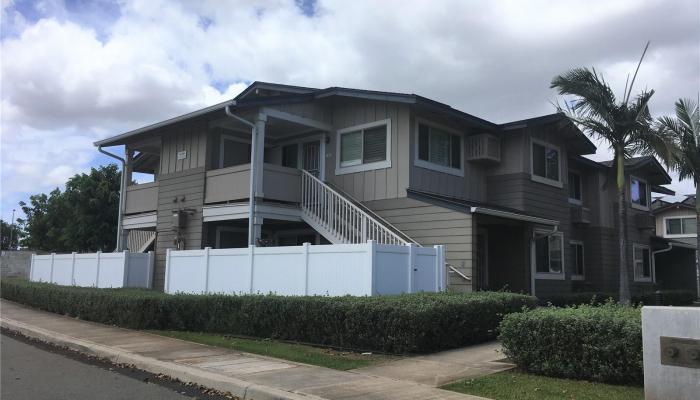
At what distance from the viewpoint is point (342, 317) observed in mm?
10070

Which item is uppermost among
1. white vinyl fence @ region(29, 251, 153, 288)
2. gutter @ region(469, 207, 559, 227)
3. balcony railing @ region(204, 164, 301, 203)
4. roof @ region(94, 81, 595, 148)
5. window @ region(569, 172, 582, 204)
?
roof @ region(94, 81, 595, 148)

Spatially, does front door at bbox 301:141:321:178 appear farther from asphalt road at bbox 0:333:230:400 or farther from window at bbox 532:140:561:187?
asphalt road at bbox 0:333:230:400

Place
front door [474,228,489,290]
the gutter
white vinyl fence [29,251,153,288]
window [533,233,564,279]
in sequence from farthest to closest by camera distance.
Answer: white vinyl fence [29,251,153,288]
window [533,233,564,279]
front door [474,228,489,290]
the gutter

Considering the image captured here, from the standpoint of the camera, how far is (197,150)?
18109 millimetres

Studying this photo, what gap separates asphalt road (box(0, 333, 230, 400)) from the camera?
7387mm

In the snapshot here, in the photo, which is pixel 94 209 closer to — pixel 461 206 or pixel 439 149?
pixel 439 149

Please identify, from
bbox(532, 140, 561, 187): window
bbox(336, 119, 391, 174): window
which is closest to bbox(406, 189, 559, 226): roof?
bbox(336, 119, 391, 174): window

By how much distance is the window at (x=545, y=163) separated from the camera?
18.3 meters

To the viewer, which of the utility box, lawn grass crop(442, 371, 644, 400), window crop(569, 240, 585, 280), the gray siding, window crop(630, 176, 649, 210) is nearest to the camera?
the utility box

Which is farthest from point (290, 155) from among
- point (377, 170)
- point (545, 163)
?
point (545, 163)

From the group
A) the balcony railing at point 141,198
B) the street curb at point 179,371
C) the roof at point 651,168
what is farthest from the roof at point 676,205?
the street curb at point 179,371

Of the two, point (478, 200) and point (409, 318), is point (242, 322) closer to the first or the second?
point (409, 318)

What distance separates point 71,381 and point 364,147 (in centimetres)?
1007

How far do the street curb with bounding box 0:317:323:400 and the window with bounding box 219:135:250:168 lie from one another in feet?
23.8
